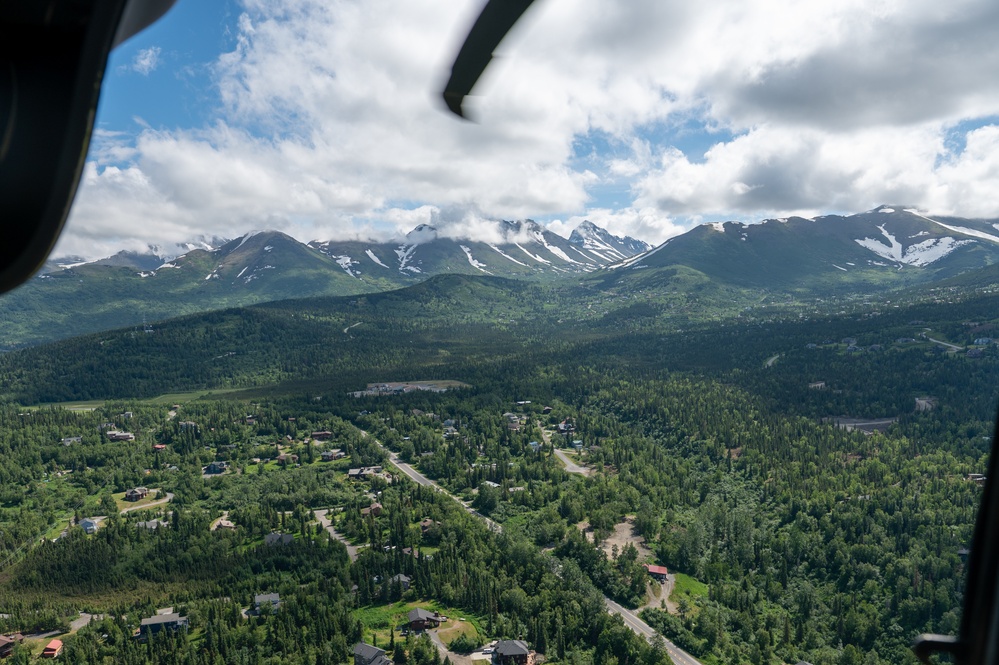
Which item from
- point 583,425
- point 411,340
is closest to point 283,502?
point 583,425

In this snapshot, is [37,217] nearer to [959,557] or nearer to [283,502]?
[959,557]

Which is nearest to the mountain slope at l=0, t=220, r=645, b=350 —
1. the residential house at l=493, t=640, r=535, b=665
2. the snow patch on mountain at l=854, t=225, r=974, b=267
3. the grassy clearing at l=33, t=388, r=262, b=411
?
the grassy clearing at l=33, t=388, r=262, b=411

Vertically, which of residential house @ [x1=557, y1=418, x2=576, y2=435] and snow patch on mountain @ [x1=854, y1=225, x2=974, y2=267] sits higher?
snow patch on mountain @ [x1=854, y1=225, x2=974, y2=267]

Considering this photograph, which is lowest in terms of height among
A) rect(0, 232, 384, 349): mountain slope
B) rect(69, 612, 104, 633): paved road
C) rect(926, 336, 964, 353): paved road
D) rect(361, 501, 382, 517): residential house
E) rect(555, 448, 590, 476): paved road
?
rect(69, 612, 104, 633): paved road

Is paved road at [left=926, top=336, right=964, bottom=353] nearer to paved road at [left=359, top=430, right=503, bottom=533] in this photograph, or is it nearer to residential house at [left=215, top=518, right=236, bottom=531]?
paved road at [left=359, top=430, right=503, bottom=533]

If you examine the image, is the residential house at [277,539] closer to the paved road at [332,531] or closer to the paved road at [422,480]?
the paved road at [332,531]

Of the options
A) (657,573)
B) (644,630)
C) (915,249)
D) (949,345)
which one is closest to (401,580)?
(644,630)

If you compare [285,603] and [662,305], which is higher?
[662,305]

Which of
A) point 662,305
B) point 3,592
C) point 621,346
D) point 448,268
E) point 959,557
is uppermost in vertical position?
point 448,268
